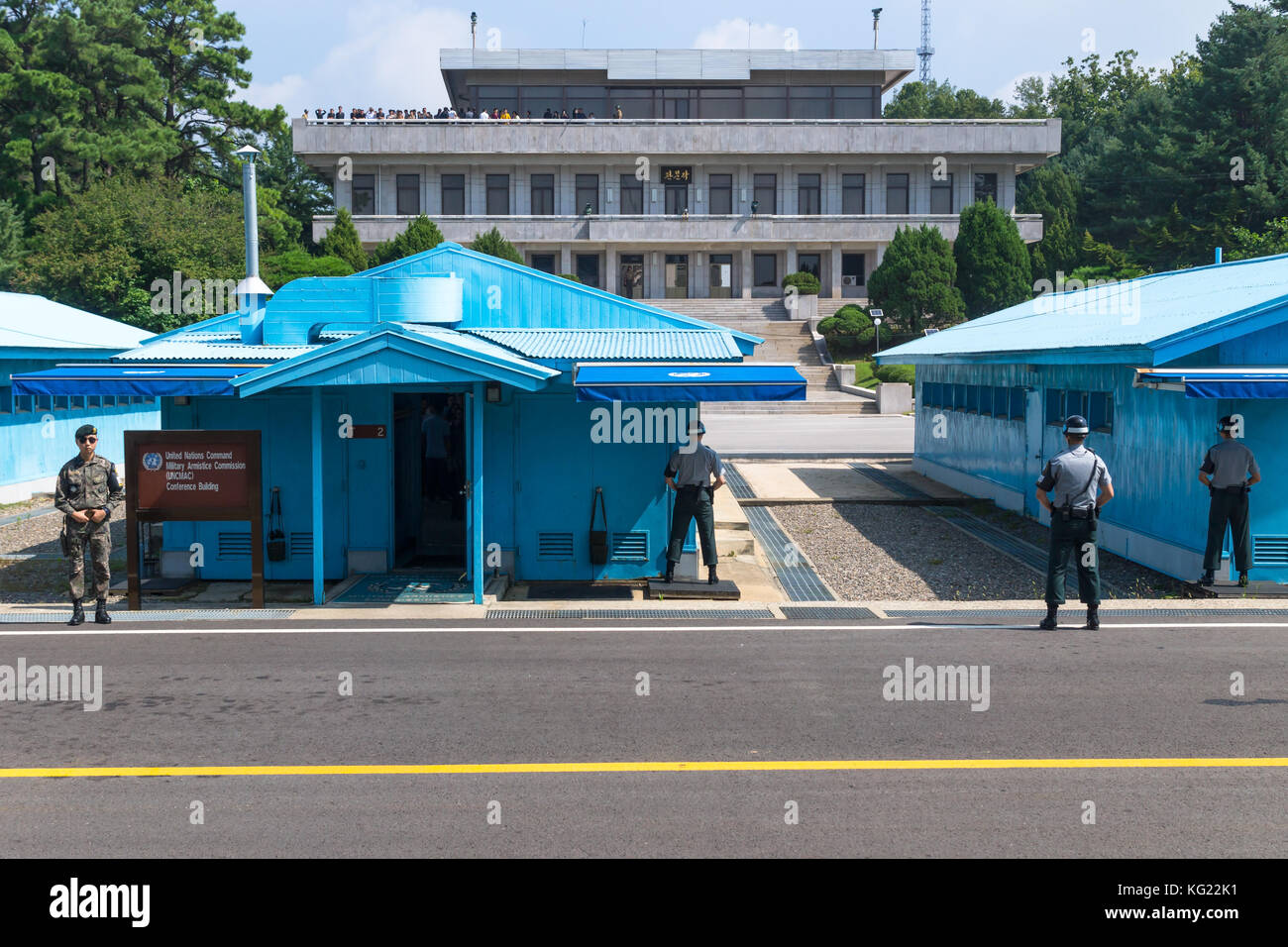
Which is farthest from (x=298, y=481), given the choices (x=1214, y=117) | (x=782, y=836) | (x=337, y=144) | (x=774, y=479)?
(x=1214, y=117)

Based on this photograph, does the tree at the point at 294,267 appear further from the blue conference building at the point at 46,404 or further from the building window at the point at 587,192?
the building window at the point at 587,192

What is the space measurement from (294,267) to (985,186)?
123 ft

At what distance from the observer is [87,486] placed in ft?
39.8

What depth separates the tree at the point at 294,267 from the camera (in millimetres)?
44156

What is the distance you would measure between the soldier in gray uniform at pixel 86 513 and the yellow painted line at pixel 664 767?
4768mm

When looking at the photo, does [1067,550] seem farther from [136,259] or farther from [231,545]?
[136,259]

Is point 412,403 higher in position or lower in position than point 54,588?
higher

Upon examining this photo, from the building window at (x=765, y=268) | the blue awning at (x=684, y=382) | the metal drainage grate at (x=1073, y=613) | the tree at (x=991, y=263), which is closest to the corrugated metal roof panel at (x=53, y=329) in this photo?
the blue awning at (x=684, y=382)

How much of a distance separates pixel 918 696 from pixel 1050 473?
11.3ft

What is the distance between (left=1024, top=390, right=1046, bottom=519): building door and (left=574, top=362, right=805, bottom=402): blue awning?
6627 mm

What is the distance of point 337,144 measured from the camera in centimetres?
5981

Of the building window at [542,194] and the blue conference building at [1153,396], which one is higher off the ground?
the building window at [542,194]

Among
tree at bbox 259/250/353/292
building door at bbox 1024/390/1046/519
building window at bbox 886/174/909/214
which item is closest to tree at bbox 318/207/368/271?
tree at bbox 259/250/353/292
